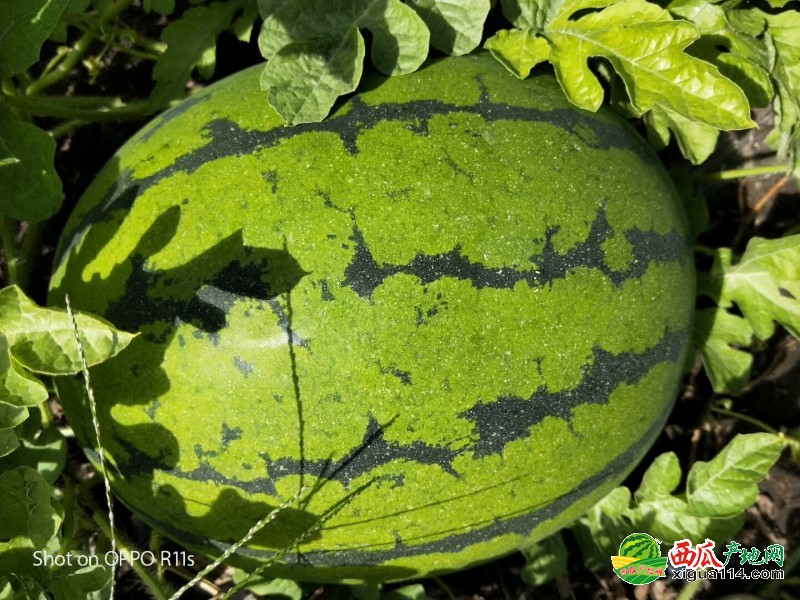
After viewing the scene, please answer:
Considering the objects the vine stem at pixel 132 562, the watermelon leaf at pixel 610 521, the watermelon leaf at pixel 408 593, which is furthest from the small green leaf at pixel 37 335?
the watermelon leaf at pixel 610 521

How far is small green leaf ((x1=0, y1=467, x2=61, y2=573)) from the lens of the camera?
1653 mm

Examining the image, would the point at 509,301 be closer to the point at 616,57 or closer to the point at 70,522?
the point at 616,57

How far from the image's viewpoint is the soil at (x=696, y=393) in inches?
97.0

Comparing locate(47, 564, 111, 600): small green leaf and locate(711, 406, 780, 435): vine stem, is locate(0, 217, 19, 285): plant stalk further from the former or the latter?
locate(711, 406, 780, 435): vine stem

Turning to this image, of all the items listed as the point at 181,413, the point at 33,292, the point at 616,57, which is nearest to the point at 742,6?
the point at 616,57

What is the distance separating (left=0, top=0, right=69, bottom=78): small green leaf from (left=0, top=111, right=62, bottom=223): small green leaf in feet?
0.44

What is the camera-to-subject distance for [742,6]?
209 cm

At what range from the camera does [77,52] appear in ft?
7.89

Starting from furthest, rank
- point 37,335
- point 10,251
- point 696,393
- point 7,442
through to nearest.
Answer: point 696,393, point 10,251, point 7,442, point 37,335

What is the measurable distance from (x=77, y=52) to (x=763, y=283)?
7.12 feet

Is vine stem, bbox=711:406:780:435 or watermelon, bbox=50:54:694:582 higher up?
watermelon, bbox=50:54:694:582

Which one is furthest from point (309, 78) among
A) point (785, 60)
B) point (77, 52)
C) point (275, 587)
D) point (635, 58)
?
point (275, 587)

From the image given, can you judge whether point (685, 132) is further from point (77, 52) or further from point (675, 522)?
point (77, 52)

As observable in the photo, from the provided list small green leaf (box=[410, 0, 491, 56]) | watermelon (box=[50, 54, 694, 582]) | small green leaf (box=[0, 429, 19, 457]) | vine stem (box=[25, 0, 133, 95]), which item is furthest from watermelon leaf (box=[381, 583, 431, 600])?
vine stem (box=[25, 0, 133, 95])
